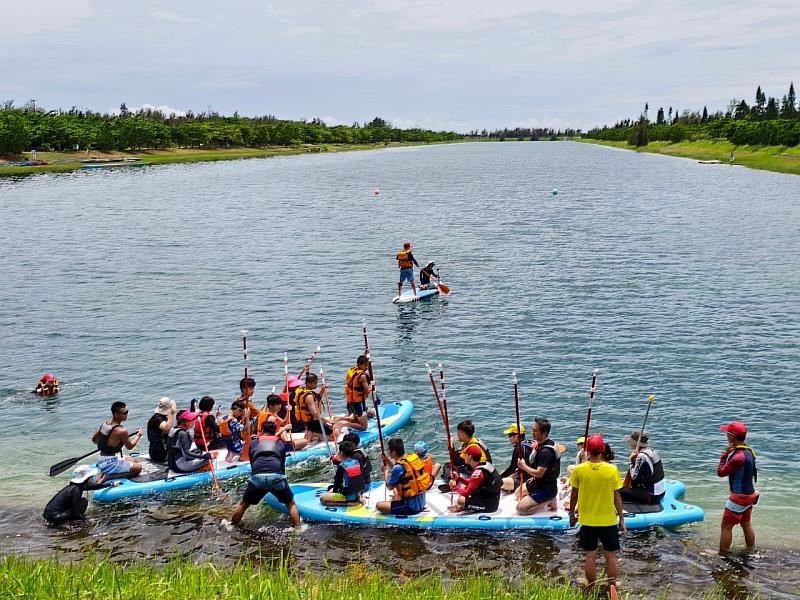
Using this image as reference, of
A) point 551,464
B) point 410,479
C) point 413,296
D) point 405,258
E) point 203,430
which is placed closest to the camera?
point 551,464

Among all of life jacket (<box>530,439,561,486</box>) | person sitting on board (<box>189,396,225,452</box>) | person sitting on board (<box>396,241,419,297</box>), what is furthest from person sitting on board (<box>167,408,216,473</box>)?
person sitting on board (<box>396,241,419,297</box>)

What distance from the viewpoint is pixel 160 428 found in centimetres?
1605

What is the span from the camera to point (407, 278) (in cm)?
3488

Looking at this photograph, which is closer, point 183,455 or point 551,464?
point 551,464

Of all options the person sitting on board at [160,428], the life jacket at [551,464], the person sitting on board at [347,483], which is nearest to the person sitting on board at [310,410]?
the person sitting on board at [347,483]

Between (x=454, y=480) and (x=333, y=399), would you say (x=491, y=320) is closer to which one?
(x=333, y=399)

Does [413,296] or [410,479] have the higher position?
[413,296]

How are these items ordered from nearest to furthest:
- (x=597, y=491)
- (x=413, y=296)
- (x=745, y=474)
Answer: (x=597, y=491) → (x=745, y=474) → (x=413, y=296)

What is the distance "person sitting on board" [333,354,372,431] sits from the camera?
18.1 metres

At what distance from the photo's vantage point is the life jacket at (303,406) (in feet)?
56.6

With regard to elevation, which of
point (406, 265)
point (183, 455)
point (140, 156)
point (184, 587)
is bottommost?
point (183, 455)

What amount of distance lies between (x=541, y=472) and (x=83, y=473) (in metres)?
9.30

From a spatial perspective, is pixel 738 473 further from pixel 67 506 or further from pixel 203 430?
pixel 67 506

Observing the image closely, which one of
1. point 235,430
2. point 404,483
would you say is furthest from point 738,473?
point 235,430
